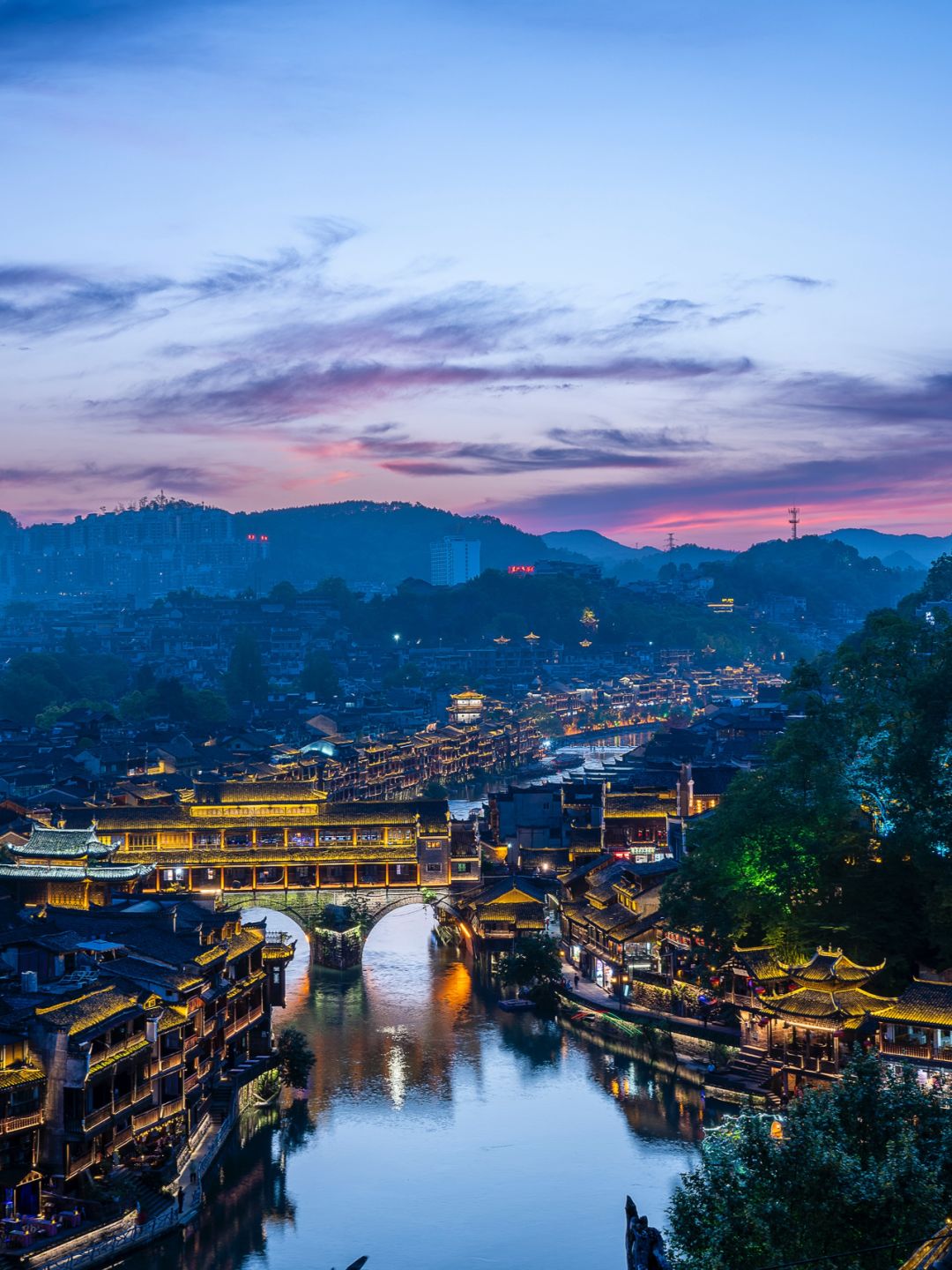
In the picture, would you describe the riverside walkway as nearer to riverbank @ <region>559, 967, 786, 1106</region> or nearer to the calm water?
riverbank @ <region>559, 967, 786, 1106</region>

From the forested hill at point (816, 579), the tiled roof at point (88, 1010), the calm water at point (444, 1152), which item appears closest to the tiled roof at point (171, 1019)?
the tiled roof at point (88, 1010)

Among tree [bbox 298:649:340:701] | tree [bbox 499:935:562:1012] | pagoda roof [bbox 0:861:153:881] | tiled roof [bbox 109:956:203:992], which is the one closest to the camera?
tiled roof [bbox 109:956:203:992]

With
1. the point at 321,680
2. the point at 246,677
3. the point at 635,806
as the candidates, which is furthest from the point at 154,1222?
the point at 321,680

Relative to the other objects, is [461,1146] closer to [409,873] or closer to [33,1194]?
[33,1194]

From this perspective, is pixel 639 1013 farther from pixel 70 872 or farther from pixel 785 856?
pixel 70 872

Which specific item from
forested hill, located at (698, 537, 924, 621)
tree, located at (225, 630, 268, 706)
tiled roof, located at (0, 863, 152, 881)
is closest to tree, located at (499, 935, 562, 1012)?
tiled roof, located at (0, 863, 152, 881)

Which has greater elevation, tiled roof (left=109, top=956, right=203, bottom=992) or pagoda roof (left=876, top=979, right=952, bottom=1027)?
tiled roof (left=109, top=956, right=203, bottom=992)

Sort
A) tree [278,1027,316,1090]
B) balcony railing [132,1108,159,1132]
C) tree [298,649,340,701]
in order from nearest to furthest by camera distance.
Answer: balcony railing [132,1108,159,1132] → tree [278,1027,316,1090] → tree [298,649,340,701]
